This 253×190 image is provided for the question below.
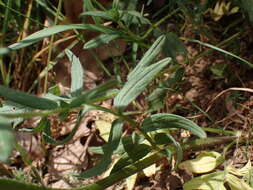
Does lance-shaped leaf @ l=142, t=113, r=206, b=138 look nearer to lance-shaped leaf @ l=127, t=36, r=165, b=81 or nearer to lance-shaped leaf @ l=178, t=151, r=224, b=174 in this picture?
lance-shaped leaf @ l=127, t=36, r=165, b=81

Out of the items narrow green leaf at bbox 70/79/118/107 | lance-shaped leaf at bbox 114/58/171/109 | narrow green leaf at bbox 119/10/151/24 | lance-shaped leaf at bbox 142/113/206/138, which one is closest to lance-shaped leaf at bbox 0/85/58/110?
narrow green leaf at bbox 70/79/118/107

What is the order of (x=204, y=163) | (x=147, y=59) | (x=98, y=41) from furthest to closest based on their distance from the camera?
(x=204, y=163) < (x=98, y=41) < (x=147, y=59)

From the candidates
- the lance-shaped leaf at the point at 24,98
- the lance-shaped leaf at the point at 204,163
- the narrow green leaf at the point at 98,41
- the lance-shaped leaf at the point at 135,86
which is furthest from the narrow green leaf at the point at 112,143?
the lance-shaped leaf at the point at 204,163

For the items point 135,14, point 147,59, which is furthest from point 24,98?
point 135,14

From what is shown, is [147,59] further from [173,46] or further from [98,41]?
[173,46]

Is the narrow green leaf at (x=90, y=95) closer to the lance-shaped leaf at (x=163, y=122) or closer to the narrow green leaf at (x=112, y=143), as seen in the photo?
the narrow green leaf at (x=112, y=143)

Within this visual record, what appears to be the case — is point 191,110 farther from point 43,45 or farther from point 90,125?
point 43,45
